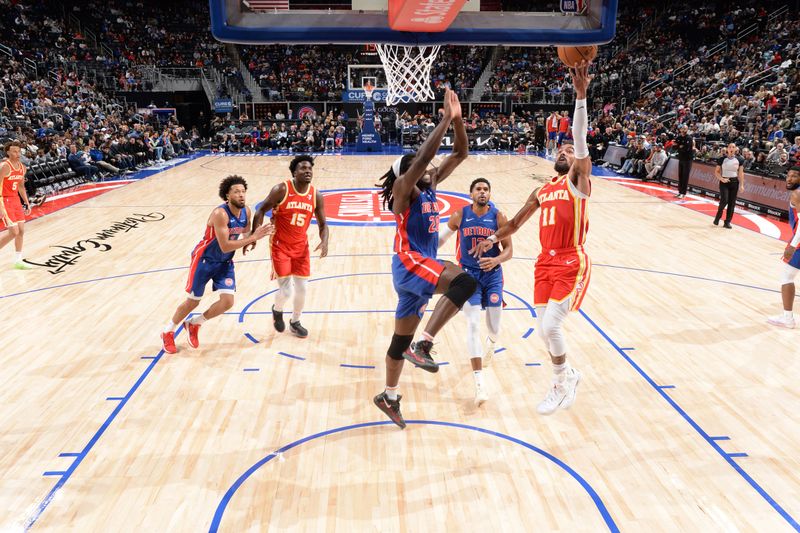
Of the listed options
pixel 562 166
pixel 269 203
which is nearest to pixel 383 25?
pixel 562 166

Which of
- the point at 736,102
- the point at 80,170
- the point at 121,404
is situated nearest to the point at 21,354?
the point at 121,404

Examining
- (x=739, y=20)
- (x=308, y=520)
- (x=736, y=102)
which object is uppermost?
(x=739, y=20)

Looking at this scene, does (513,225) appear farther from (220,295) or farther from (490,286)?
(220,295)

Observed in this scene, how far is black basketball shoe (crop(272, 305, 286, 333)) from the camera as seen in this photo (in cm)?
629

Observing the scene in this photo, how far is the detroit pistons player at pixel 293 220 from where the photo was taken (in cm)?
581

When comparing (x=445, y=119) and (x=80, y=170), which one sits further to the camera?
(x=80, y=170)

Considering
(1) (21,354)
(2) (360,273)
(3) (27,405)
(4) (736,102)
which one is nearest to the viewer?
(3) (27,405)

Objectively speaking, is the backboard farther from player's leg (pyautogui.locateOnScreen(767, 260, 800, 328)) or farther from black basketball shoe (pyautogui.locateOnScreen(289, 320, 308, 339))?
player's leg (pyautogui.locateOnScreen(767, 260, 800, 328))

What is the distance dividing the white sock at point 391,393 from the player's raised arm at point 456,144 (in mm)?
1504

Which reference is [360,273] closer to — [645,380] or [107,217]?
[645,380]

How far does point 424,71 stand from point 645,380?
5.87 m

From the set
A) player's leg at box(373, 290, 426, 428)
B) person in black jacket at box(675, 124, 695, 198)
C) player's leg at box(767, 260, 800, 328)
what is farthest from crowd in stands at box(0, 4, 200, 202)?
person in black jacket at box(675, 124, 695, 198)

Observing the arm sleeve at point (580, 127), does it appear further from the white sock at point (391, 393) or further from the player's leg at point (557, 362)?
the white sock at point (391, 393)

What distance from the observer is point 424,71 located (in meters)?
9.25
